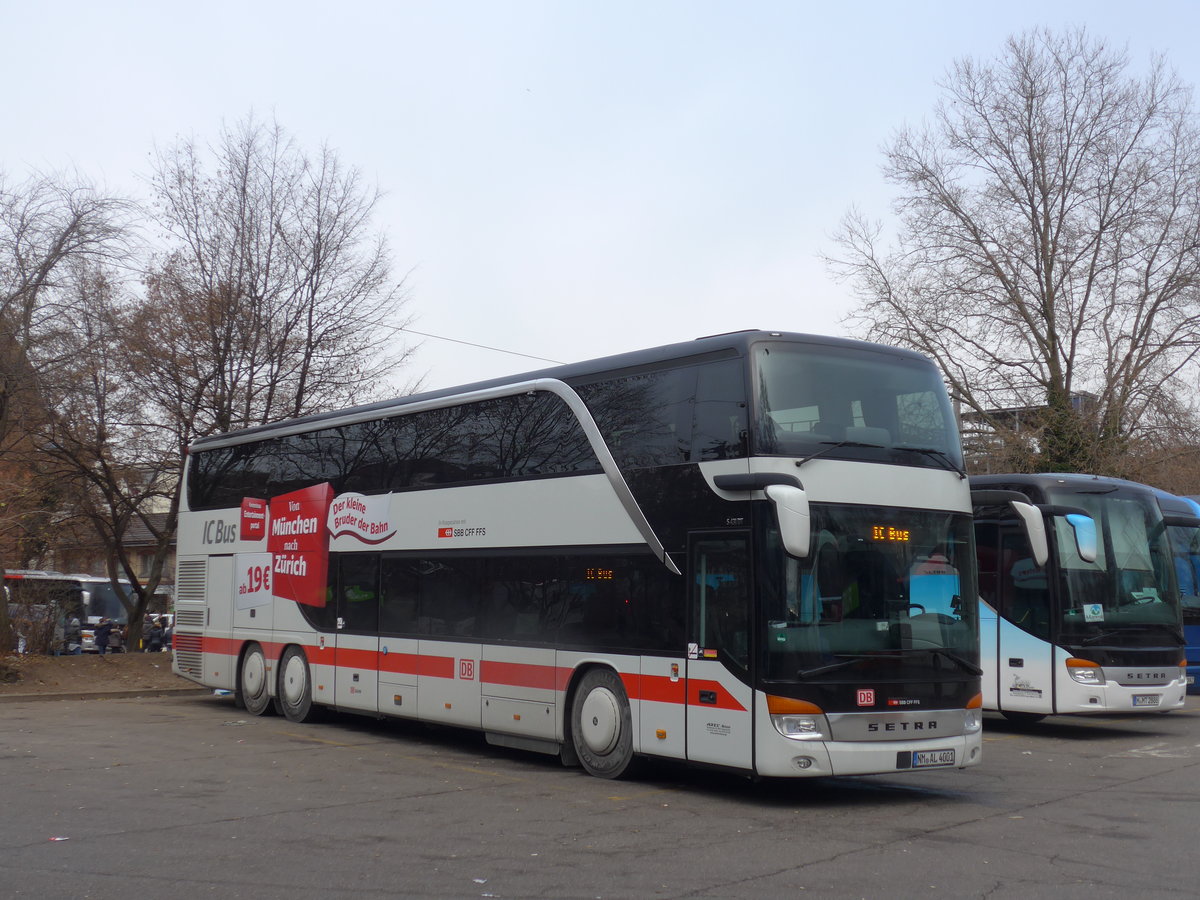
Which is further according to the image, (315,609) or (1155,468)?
(1155,468)

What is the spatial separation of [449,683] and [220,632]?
6.47m

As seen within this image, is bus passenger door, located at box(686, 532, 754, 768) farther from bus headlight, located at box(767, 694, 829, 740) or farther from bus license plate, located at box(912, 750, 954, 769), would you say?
bus license plate, located at box(912, 750, 954, 769)

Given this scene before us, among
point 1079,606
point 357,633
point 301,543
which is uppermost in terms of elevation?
point 301,543

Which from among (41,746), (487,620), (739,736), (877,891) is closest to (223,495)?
(41,746)

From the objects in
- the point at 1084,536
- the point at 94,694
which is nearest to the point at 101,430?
the point at 94,694

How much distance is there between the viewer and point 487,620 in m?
13.4

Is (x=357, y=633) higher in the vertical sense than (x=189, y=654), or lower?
higher

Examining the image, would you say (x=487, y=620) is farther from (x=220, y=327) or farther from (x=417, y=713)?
(x=220, y=327)

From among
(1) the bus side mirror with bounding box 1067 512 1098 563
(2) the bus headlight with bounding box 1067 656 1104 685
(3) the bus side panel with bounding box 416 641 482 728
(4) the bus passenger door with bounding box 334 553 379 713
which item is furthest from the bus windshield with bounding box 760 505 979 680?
(4) the bus passenger door with bounding box 334 553 379 713

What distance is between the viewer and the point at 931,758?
33.9 feet

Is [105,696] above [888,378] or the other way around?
the other way around

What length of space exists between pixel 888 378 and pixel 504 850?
18.3 ft

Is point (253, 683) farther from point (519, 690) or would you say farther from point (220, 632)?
point (519, 690)

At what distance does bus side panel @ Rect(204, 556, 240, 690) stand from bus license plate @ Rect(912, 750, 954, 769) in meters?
11.6
